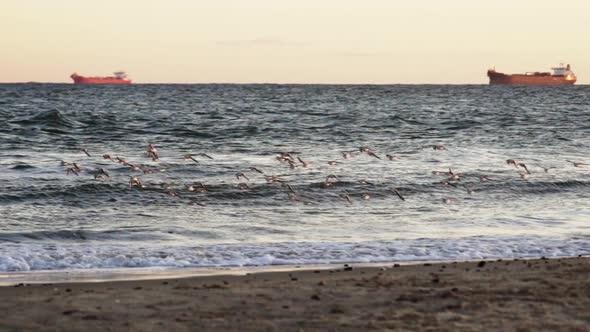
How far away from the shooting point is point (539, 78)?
558 feet

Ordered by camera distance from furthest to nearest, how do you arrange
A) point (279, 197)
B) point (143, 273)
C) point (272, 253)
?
point (279, 197) < point (272, 253) < point (143, 273)

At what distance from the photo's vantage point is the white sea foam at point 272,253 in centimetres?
1245

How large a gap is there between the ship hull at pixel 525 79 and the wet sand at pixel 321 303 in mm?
160701

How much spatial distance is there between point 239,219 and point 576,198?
7498 millimetres

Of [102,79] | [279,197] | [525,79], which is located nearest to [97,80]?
[102,79]

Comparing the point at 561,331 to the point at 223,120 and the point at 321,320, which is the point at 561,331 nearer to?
the point at 321,320

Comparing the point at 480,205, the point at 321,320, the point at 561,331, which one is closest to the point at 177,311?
A: the point at 321,320

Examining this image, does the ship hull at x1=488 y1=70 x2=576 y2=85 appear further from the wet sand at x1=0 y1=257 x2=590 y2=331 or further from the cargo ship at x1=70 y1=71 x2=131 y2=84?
the wet sand at x1=0 y1=257 x2=590 y2=331

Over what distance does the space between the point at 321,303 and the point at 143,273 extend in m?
3.27

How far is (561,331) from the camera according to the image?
8.04 m

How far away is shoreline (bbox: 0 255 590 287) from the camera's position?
11117 mm

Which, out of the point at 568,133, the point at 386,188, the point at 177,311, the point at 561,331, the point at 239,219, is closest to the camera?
the point at 561,331

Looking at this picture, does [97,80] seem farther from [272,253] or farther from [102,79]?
[272,253]

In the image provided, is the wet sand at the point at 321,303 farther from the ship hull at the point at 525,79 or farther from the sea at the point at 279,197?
the ship hull at the point at 525,79
